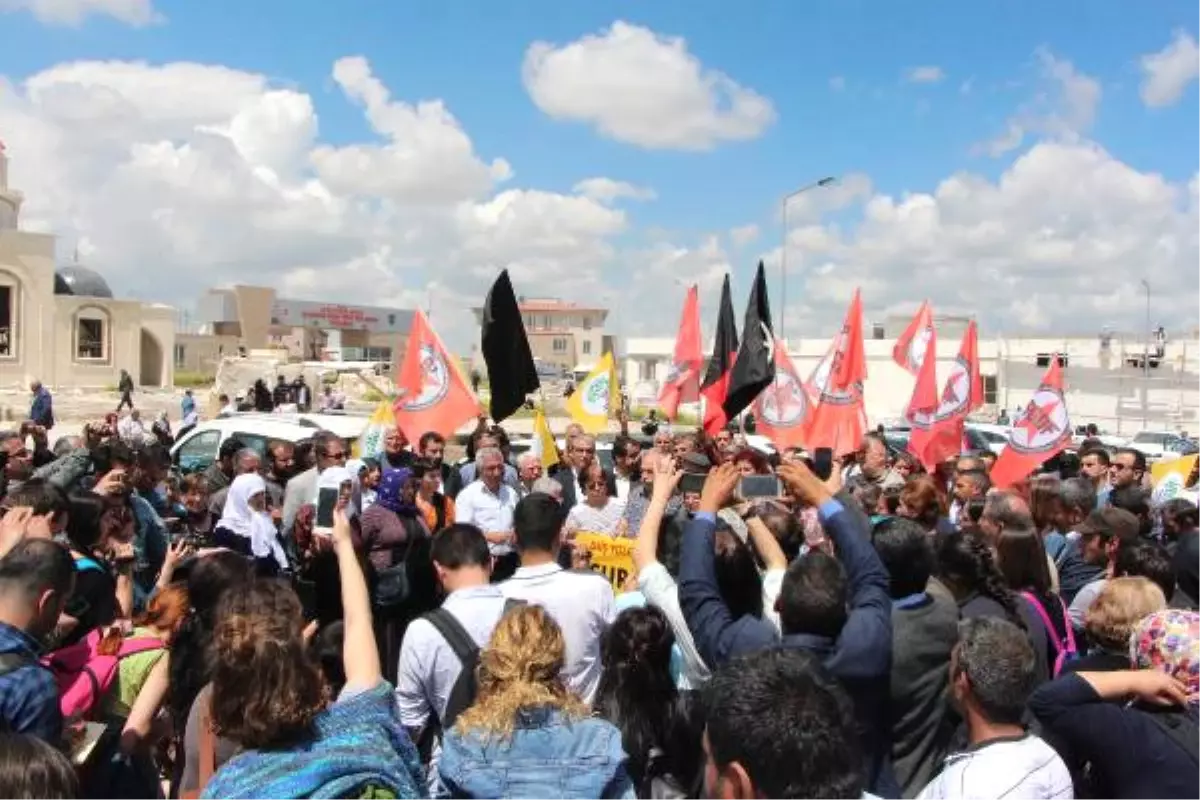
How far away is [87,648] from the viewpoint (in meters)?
3.48

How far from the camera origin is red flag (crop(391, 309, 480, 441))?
Result: 9.65 m

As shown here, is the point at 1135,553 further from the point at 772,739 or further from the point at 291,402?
the point at 291,402

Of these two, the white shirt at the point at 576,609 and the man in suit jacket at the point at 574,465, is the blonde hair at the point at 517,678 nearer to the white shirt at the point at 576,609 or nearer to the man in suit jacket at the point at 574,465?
the white shirt at the point at 576,609

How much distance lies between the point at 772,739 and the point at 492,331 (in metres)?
7.33

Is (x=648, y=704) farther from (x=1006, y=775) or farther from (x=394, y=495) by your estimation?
(x=394, y=495)

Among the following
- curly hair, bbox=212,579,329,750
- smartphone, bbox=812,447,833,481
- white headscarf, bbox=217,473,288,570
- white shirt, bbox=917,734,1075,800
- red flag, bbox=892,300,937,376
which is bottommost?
white headscarf, bbox=217,473,288,570

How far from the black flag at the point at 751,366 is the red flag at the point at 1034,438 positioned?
9.33 feet

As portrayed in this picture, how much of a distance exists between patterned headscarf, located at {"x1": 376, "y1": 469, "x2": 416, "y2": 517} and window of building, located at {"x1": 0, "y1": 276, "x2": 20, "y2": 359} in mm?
45279

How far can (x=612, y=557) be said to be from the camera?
634cm

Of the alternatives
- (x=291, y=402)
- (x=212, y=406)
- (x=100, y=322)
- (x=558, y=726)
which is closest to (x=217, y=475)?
(x=558, y=726)

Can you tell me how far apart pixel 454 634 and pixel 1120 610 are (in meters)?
2.28

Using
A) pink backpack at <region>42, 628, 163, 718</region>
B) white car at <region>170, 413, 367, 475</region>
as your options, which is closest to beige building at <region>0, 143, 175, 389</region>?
white car at <region>170, 413, 367, 475</region>

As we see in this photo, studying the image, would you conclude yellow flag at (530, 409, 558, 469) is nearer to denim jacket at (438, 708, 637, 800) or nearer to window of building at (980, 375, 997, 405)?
denim jacket at (438, 708, 637, 800)

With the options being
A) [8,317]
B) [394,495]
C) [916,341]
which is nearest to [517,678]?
[394,495]
